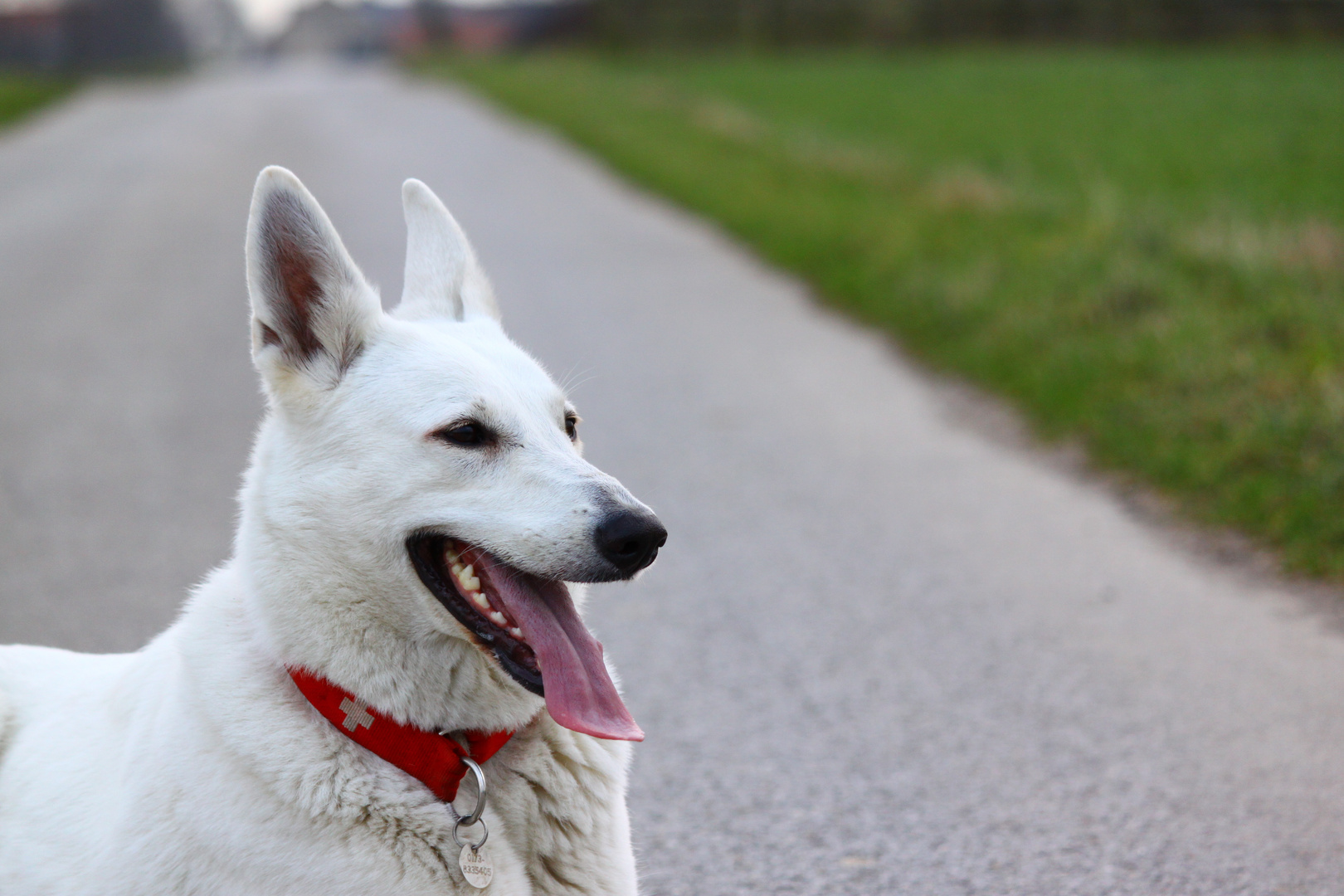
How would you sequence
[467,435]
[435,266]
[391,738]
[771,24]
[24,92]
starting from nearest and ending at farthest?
[391,738] → [467,435] → [435,266] → [24,92] → [771,24]

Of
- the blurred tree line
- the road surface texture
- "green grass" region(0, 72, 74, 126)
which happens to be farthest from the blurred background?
the road surface texture

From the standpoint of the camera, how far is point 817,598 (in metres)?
4.84

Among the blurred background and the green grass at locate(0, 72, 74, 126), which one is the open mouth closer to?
the green grass at locate(0, 72, 74, 126)

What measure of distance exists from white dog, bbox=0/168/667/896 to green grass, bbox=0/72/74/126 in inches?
916

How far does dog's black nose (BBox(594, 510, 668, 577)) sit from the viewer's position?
2357mm

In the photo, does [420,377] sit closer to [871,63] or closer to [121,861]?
[121,861]

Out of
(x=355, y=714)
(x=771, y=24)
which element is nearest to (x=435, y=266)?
(x=355, y=714)

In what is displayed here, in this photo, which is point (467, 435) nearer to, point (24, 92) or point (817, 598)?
point (817, 598)

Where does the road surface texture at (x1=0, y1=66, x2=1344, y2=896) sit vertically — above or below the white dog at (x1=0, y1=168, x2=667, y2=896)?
below

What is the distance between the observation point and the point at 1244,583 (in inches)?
190

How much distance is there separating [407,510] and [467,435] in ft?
0.71

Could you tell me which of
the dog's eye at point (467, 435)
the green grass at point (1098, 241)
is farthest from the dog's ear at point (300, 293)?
the green grass at point (1098, 241)

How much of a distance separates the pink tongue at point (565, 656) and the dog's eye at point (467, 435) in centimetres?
26

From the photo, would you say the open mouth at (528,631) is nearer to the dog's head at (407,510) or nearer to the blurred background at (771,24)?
the dog's head at (407,510)
